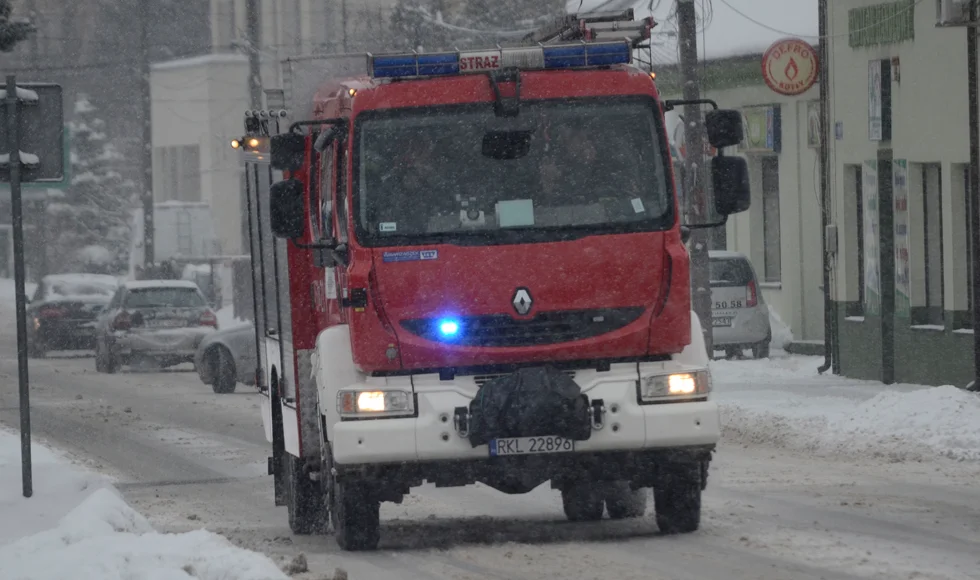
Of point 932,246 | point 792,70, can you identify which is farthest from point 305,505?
point 792,70

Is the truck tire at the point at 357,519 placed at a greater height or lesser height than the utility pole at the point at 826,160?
lesser

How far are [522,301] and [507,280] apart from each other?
14cm

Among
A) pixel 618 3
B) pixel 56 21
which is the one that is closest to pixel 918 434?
pixel 618 3

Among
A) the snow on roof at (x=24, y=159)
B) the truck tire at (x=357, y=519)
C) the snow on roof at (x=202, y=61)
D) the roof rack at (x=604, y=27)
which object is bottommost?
the truck tire at (x=357, y=519)

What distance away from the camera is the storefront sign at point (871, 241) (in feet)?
78.8

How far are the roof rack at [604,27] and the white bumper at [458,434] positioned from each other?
2357 mm

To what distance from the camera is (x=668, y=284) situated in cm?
1030

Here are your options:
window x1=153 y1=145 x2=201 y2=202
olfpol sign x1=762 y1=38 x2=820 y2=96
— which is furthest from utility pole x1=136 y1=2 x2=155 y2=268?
olfpol sign x1=762 y1=38 x2=820 y2=96

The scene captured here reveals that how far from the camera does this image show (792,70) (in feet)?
91.1

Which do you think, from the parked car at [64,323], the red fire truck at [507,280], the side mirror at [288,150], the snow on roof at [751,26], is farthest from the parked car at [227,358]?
the red fire truck at [507,280]

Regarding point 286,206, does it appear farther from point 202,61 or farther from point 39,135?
point 202,61

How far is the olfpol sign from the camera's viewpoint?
90.7ft

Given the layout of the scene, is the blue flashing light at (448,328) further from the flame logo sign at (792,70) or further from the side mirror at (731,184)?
the flame logo sign at (792,70)

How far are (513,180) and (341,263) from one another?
1.07m
